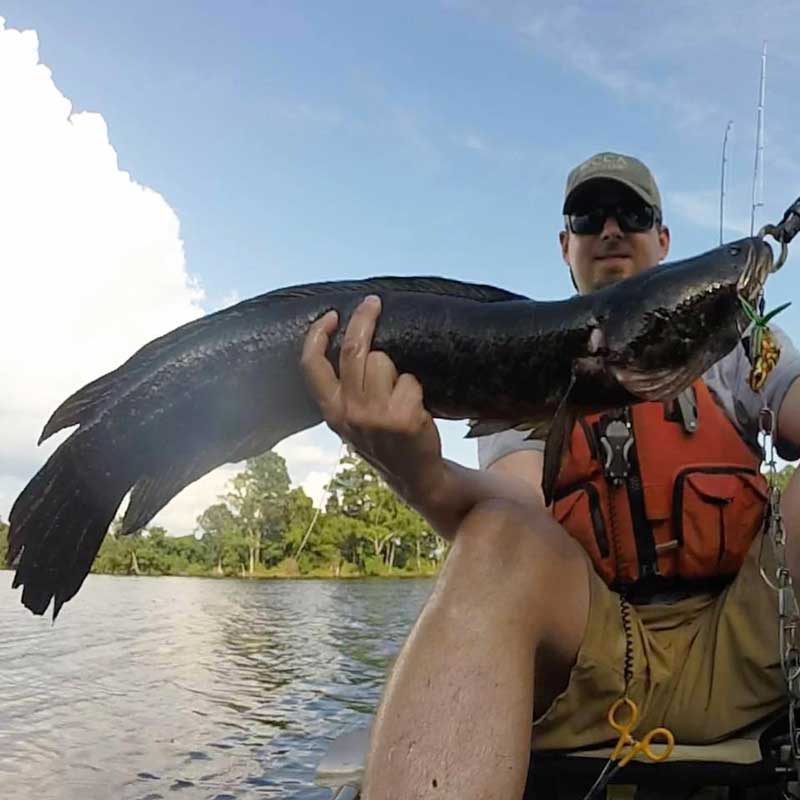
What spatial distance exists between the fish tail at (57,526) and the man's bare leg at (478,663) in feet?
3.02

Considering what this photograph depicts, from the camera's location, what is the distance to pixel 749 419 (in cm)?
319

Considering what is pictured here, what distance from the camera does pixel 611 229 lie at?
12.0ft

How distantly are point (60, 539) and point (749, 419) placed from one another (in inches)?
86.5

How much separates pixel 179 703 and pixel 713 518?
335 inches

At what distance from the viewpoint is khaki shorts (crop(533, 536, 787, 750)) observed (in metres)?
→ 2.52

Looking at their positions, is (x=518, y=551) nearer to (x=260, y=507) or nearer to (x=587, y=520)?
(x=587, y=520)

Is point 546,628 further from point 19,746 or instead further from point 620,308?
point 19,746

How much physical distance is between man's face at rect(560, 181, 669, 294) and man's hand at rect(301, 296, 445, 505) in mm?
1422

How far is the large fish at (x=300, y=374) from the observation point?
2449 millimetres

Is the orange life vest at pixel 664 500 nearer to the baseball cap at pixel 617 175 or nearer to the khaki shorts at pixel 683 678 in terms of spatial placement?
the khaki shorts at pixel 683 678

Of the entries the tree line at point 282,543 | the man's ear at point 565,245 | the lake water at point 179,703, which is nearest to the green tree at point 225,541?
the tree line at point 282,543

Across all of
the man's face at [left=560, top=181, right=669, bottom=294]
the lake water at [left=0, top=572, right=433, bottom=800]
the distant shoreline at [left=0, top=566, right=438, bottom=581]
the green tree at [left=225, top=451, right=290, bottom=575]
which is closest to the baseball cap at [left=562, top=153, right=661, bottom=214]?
the man's face at [left=560, top=181, right=669, bottom=294]

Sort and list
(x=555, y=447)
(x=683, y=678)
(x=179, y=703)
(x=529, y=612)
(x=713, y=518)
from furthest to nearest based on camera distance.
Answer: (x=179, y=703) < (x=713, y=518) < (x=683, y=678) < (x=555, y=447) < (x=529, y=612)

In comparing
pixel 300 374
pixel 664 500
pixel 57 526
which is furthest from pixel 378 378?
pixel 664 500
